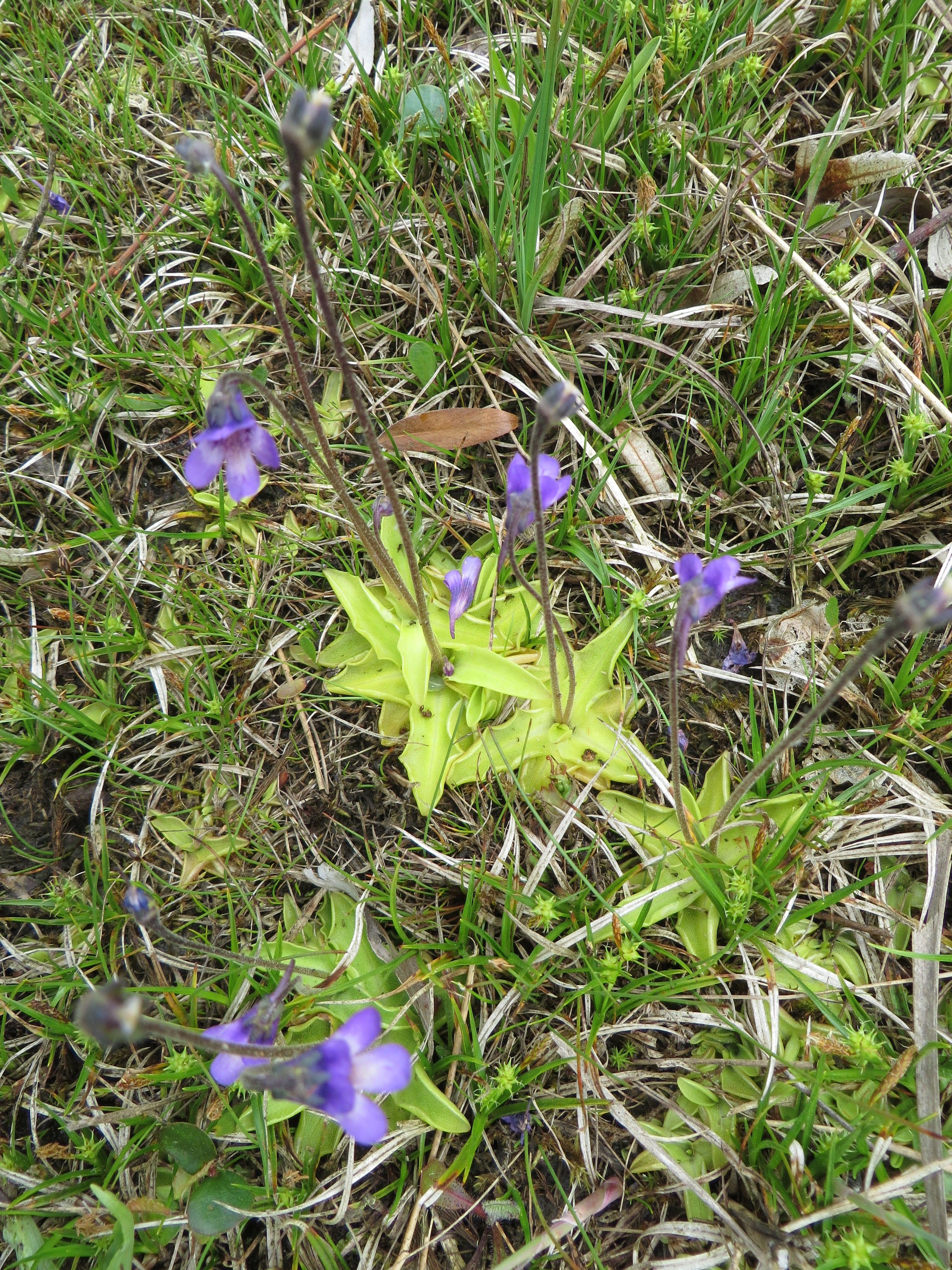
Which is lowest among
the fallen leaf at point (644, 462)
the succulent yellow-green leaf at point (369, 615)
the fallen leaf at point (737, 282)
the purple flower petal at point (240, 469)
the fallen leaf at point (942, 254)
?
the succulent yellow-green leaf at point (369, 615)

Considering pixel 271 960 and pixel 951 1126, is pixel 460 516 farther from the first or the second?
pixel 951 1126

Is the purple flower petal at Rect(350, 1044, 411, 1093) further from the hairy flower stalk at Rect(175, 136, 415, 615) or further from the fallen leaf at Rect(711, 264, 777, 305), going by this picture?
the fallen leaf at Rect(711, 264, 777, 305)

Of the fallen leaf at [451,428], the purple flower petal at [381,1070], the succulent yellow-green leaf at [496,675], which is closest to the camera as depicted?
the purple flower petal at [381,1070]

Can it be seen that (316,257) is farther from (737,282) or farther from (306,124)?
(737,282)

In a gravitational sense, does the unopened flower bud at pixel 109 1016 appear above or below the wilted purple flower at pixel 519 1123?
above

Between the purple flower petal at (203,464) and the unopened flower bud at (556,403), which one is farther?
the purple flower petal at (203,464)

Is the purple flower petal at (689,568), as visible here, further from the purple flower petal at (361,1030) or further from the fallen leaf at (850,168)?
the fallen leaf at (850,168)

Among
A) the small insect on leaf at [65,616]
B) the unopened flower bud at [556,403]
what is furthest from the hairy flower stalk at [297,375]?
the small insect on leaf at [65,616]
